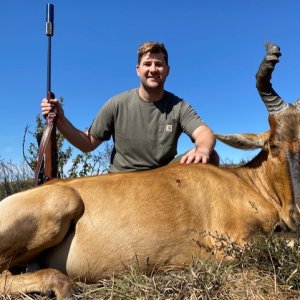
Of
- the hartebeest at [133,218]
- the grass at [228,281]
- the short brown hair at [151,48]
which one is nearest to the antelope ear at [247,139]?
the hartebeest at [133,218]

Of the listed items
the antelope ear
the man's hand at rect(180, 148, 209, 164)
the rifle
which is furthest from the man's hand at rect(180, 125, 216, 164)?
the rifle

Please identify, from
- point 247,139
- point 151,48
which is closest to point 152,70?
point 151,48

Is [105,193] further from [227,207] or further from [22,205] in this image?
[227,207]

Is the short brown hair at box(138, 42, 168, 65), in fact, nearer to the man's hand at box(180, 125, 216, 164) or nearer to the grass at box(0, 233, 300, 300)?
the man's hand at box(180, 125, 216, 164)

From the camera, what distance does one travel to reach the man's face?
6.67 m

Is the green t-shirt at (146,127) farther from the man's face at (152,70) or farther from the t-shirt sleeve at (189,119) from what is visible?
the man's face at (152,70)

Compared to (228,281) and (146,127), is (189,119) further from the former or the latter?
(228,281)

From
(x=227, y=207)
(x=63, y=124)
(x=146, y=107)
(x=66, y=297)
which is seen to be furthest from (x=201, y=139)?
(x=66, y=297)

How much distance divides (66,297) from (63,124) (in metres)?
3.42

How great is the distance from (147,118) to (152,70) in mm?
660

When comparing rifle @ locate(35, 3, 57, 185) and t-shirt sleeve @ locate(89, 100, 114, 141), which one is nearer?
rifle @ locate(35, 3, 57, 185)

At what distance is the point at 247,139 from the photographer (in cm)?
536

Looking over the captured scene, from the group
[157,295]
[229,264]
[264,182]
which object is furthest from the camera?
[264,182]

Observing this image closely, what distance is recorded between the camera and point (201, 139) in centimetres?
614
